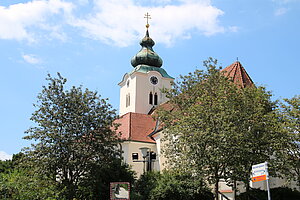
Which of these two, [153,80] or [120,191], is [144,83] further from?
[120,191]

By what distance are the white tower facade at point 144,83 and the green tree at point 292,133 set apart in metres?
24.1

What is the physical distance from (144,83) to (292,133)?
87.5 ft

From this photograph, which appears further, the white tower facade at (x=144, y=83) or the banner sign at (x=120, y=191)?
the white tower facade at (x=144, y=83)

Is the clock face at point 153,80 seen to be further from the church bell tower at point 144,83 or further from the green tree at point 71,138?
the green tree at point 71,138

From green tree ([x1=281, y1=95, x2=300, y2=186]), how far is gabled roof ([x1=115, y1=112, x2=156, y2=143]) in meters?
15.0

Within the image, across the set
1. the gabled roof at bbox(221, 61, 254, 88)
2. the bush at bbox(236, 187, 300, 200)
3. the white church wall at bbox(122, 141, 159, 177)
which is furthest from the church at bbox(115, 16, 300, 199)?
the bush at bbox(236, 187, 300, 200)

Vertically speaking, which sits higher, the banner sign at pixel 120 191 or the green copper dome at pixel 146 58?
the green copper dome at pixel 146 58

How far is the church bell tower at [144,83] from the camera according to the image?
4538cm

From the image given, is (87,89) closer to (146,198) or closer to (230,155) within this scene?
(146,198)

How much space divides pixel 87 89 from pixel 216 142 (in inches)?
413

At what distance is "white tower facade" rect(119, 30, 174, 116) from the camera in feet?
149

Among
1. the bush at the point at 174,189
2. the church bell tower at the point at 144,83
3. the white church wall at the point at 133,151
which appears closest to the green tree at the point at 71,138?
Answer: the bush at the point at 174,189

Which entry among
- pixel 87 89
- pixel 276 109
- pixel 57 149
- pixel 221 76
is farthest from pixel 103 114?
pixel 276 109

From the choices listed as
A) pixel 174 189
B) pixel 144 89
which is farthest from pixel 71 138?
pixel 144 89
